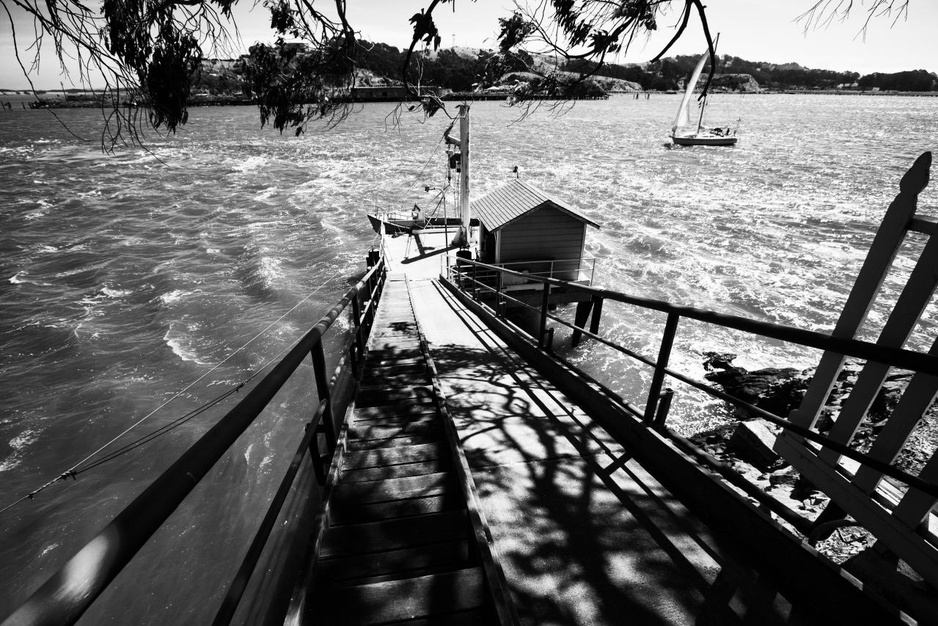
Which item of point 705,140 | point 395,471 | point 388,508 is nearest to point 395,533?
point 388,508

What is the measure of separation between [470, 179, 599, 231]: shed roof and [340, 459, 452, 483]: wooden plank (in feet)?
40.3

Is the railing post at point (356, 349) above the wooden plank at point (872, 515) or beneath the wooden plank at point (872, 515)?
beneath

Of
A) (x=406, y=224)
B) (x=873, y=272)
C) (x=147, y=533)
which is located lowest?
(x=406, y=224)

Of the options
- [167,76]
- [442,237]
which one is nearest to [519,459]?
[167,76]

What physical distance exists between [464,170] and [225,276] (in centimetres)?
1148

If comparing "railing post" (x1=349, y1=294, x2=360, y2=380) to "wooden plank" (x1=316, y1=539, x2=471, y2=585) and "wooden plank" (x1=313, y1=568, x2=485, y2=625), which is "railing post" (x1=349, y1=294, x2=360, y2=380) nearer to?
"wooden plank" (x1=316, y1=539, x2=471, y2=585)

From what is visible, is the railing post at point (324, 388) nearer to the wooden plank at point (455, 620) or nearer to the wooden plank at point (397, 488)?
the wooden plank at point (397, 488)

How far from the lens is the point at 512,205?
15703 mm

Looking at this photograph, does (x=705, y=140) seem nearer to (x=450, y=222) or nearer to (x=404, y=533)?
(x=450, y=222)

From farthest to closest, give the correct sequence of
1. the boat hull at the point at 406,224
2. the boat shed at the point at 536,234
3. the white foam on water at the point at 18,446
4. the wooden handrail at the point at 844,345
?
1. the boat hull at the point at 406,224
2. the boat shed at the point at 536,234
3. the white foam on water at the point at 18,446
4. the wooden handrail at the point at 844,345

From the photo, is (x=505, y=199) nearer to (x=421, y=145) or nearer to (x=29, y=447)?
(x=29, y=447)

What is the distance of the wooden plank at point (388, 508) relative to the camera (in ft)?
8.64

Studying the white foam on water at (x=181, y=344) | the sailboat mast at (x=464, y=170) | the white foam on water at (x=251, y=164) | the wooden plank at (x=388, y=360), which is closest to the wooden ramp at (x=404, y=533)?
the wooden plank at (x=388, y=360)

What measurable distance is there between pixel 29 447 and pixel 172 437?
10.1 feet
